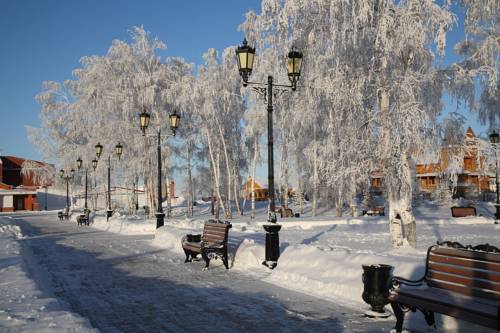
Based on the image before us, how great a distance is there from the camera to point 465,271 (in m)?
5.02

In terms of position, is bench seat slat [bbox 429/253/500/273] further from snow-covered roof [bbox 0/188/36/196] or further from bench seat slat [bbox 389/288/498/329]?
snow-covered roof [bbox 0/188/36/196]

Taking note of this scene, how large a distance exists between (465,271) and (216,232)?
263 inches

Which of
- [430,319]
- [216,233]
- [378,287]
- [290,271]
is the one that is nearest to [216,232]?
[216,233]

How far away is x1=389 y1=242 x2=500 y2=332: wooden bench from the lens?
14.8ft

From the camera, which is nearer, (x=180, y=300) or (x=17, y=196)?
(x=180, y=300)

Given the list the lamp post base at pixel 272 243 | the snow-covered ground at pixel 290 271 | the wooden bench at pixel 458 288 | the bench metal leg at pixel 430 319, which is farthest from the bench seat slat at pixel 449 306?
the lamp post base at pixel 272 243

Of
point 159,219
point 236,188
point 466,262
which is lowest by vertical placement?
point 159,219

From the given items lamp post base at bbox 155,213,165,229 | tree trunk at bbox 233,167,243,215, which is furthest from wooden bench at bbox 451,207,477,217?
lamp post base at bbox 155,213,165,229

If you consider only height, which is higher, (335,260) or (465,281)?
(465,281)

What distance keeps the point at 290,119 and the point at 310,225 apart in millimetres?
7360

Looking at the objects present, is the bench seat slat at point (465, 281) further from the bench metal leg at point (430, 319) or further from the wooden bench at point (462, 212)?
the wooden bench at point (462, 212)

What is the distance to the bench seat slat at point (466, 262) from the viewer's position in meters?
4.70

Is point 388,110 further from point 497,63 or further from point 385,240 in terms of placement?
point 385,240

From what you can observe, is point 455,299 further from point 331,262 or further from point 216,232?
point 216,232
